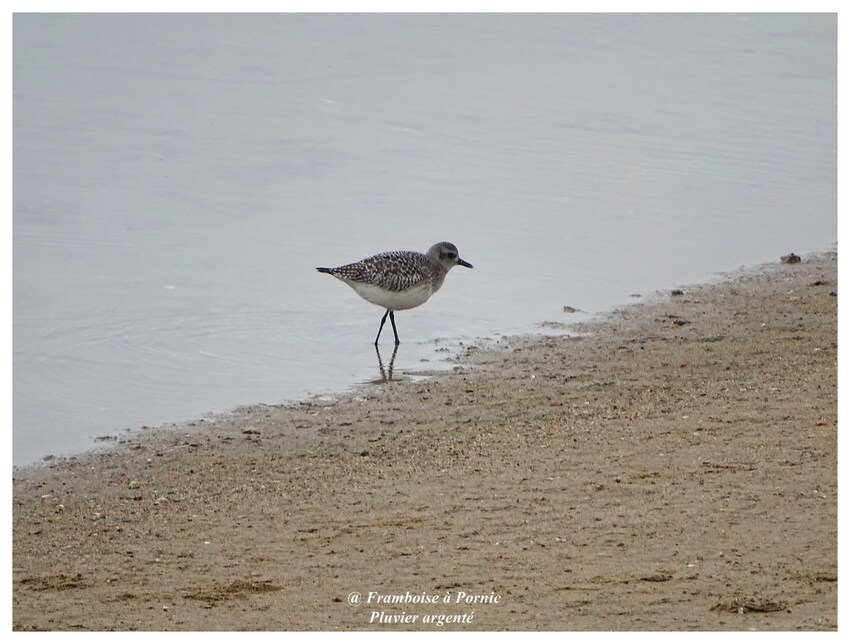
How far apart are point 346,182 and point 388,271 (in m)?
3.52

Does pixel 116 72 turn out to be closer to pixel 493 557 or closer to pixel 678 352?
pixel 678 352

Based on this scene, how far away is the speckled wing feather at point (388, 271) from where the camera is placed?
10273 millimetres

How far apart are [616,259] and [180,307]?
384cm

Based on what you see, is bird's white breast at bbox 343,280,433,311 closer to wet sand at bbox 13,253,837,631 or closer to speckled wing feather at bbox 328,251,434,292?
speckled wing feather at bbox 328,251,434,292

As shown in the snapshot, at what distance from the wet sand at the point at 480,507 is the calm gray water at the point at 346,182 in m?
0.80

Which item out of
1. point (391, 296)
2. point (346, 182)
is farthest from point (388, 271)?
point (346, 182)

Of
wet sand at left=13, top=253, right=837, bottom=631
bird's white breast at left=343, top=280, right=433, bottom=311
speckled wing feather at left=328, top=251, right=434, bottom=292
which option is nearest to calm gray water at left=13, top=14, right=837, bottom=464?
bird's white breast at left=343, top=280, right=433, bottom=311

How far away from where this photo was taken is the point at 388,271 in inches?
408

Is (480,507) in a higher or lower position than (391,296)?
lower

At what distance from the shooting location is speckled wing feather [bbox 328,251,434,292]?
1027 centimetres

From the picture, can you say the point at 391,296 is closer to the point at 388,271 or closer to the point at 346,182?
the point at 388,271

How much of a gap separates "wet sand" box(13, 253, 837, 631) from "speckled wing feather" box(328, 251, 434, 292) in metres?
0.97

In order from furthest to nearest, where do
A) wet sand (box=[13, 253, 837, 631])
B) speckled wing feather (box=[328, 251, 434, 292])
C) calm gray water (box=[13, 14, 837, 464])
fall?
speckled wing feather (box=[328, 251, 434, 292]) < calm gray water (box=[13, 14, 837, 464]) < wet sand (box=[13, 253, 837, 631])

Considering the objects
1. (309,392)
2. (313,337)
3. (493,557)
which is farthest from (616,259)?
(493,557)
